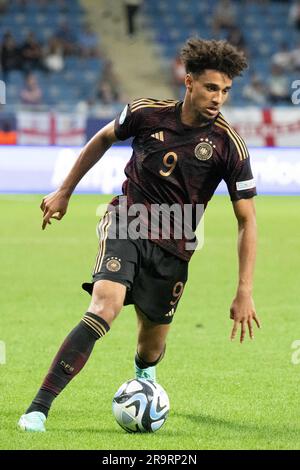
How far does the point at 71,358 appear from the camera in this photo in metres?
5.70

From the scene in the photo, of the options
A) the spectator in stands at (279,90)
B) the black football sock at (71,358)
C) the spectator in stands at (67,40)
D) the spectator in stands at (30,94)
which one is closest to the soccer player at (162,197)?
the black football sock at (71,358)

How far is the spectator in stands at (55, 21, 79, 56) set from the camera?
29344mm

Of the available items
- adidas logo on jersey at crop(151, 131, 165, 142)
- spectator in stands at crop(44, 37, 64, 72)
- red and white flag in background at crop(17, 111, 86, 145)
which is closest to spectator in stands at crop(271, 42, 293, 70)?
spectator in stands at crop(44, 37, 64, 72)

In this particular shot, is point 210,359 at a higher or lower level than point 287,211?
higher

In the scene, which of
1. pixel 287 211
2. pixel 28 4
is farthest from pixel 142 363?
pixel 28 4

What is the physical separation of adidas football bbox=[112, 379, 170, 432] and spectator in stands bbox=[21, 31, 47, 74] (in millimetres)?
22872

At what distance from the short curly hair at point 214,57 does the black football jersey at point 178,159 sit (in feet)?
1.04

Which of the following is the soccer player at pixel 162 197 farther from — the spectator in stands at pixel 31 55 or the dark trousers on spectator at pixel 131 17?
the dark trousers on spectator at pixel 131 17

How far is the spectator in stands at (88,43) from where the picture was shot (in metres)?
29.6

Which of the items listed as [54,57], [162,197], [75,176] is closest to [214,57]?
[162,197]

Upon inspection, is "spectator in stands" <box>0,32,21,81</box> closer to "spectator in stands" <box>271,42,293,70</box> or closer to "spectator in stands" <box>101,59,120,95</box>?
"spectator in stands" <box>101,59,120,95</box>

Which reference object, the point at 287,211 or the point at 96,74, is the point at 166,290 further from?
the point at 96,74

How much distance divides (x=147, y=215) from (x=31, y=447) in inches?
59.1

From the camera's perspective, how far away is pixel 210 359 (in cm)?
808
